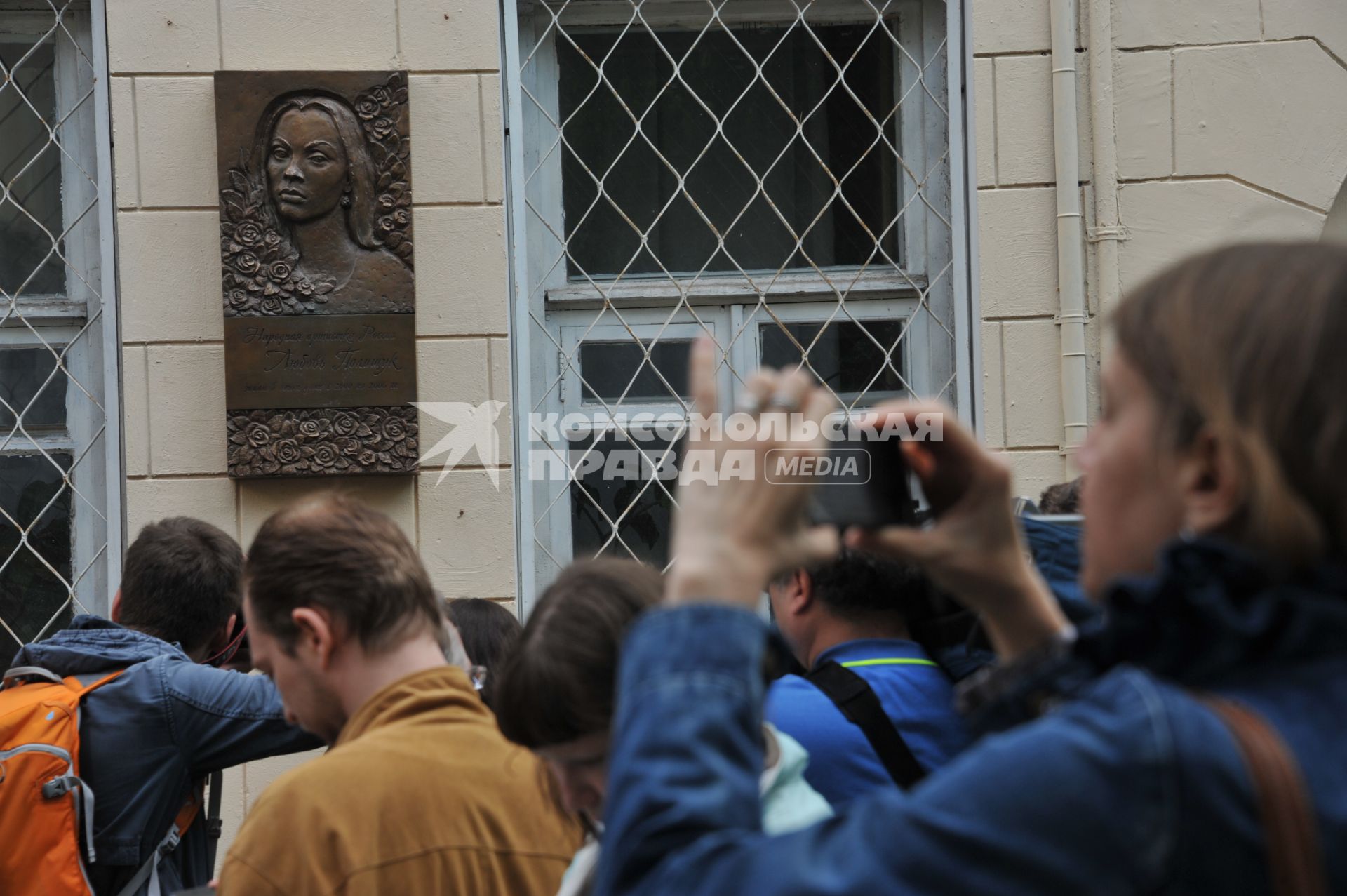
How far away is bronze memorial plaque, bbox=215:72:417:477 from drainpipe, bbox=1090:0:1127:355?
2131 mm

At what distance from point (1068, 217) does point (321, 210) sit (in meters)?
2.29

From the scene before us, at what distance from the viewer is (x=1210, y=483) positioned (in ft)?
2.67

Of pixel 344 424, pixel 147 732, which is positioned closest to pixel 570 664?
pixel 147 732

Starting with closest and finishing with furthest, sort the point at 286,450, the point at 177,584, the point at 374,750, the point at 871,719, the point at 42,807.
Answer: the point at 374,750 < the point at 871,719 < the point at 42,807 < the point at 177,584 < the point at 286,450

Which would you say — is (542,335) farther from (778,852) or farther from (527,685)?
(778,852)

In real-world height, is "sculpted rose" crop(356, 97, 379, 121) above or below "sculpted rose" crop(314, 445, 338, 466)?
above

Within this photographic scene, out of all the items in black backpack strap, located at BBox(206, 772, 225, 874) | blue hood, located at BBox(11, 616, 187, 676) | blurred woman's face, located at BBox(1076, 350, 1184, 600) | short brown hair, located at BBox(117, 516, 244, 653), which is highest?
blurred woman's face, located at BBox(1076, 350, 1184, 600)

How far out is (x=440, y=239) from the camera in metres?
3.98

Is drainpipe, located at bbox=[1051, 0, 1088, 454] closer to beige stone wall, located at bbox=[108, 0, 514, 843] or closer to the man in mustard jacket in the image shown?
beige stone wall, located at bbox=[108, 0, 514, 843]

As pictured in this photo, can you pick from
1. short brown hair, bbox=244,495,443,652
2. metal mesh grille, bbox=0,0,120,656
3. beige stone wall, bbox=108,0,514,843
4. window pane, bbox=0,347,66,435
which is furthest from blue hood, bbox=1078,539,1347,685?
window pane, bbox=0,347,66,435

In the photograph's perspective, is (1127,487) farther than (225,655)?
No

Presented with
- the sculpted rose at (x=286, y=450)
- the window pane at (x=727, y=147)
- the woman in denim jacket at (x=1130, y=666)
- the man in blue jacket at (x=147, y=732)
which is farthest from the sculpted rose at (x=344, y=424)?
the woman in denim jacket at (x=1130, y=666)

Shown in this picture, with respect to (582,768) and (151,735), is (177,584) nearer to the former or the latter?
(151,735)

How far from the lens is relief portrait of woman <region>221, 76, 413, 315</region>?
389cm
